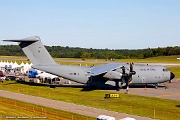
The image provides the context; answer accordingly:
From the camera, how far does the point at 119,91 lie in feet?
185

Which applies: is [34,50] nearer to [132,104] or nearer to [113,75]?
[113,75]

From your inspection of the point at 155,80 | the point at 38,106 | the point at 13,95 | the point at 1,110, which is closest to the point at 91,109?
the point at 38,106

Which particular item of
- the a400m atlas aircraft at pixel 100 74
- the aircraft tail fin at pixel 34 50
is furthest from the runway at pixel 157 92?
the aircraft tail fin at pixel 34 50

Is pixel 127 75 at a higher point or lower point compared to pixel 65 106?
higher

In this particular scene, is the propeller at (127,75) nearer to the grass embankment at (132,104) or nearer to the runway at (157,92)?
the runway at (157,92)

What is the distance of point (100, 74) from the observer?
2238 inches

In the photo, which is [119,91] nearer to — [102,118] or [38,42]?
[38,42]

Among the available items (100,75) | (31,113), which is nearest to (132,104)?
(31,113)

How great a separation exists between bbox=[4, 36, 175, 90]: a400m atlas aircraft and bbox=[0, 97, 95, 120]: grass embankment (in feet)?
57.8

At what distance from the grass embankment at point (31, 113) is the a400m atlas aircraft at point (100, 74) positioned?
17.6 meters

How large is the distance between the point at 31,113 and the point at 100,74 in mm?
22558

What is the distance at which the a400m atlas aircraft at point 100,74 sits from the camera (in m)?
57.2

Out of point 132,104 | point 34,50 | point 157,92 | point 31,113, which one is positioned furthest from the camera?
point 34,50

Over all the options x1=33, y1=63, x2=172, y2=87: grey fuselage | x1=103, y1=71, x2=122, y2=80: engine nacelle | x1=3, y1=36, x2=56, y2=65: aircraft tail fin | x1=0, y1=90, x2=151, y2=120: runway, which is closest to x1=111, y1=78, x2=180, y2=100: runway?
x1=33, y1=63, x2=172, y2=87: grey fuselage
